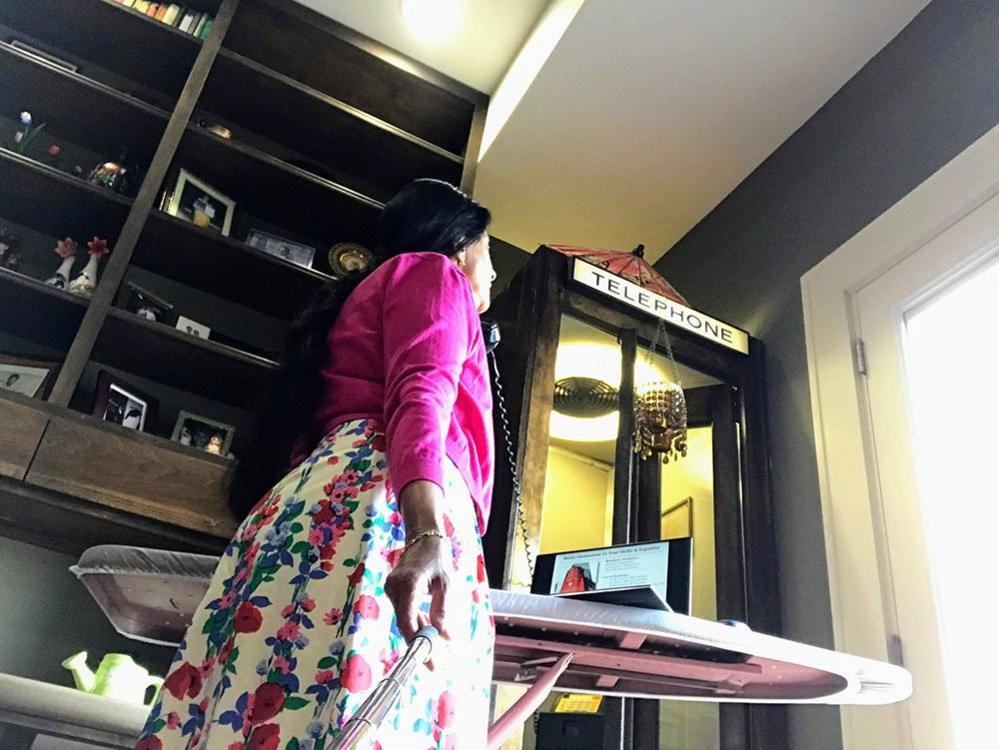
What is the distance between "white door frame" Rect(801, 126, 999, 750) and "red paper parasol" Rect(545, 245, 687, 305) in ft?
1.31

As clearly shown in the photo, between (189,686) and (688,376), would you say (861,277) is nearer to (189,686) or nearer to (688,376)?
(688,376)

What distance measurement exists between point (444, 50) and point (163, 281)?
3.98ft

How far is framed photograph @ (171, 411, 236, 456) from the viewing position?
2.27 meters

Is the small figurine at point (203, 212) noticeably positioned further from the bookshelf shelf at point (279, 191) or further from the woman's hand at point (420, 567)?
the woman's hand at point (420, 567)

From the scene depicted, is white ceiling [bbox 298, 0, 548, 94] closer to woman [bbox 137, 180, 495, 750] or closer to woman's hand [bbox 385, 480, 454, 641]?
woman [bbox 137, 180, 495, 750]

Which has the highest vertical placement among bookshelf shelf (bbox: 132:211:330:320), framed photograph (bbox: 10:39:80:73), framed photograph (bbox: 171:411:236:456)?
framed photograph (bbox: 10:39:80:73)

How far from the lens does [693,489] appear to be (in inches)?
80.4

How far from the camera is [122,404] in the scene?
2.13m

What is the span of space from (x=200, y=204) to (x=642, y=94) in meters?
1.40

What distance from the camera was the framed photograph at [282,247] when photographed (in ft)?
8.26

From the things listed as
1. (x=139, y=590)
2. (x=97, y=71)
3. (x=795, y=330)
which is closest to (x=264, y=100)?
(x=97, y=71)

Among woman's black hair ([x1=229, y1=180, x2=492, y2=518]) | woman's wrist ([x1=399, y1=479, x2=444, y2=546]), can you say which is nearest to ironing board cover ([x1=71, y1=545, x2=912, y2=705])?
woman's black hair ([x1=229, y1=180, x2=492, y2=518])

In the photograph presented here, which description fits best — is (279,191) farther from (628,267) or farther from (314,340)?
(314,340)

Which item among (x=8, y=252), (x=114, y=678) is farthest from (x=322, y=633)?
(x=8, y=252)
